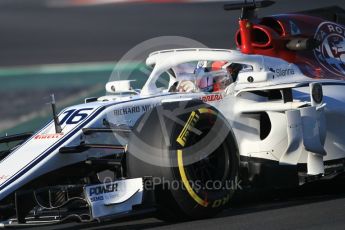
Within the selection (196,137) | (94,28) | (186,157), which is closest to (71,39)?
(94,28)

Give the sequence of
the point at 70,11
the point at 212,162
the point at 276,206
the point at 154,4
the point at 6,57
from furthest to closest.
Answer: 1. the point at 154,4
2. the point at 70,11
3. the point at 6,57
4. the point at 276,206
5. the point at 212,162

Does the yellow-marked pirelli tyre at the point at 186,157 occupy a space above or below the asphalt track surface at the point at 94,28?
below

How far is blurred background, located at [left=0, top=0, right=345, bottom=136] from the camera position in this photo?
1050cm

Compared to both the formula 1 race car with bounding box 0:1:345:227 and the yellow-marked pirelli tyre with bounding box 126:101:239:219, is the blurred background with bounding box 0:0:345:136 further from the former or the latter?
the yellow-marked pirelli tyre with bounding box 126:101:239:219

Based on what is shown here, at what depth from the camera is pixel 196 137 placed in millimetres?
6379

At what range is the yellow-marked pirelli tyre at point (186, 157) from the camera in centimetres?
608

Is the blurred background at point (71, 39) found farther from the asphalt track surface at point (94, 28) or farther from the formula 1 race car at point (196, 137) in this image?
the formula 1 race car at point (196, 137)

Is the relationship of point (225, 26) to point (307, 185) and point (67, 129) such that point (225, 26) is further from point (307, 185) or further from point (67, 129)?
point (67, 129)

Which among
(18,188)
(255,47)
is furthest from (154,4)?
(18,188)

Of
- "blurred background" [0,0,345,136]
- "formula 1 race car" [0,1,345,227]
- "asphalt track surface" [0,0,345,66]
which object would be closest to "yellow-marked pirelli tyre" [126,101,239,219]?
"formula 1 race car" [0,1,345,227]

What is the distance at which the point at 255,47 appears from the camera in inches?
307

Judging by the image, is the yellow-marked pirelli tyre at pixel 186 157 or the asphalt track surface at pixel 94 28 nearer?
the yellow-marked pirelli tyre at pixel 186 157

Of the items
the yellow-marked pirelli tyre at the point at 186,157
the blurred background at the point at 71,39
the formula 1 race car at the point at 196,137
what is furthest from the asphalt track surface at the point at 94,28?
the yellow-marked pirelli tyre at the point at 186,157

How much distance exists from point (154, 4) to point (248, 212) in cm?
742
